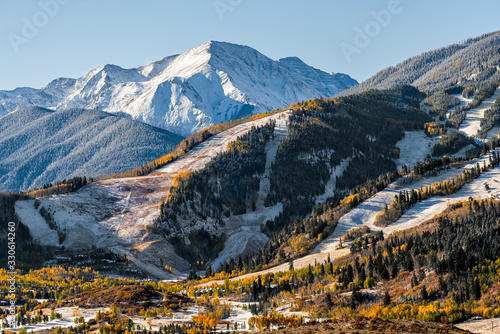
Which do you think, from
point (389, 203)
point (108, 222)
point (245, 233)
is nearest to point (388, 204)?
point (389, 203)

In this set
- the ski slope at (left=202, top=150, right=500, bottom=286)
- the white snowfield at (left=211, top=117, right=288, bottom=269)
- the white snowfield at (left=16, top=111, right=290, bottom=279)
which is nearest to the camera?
the ski slope at (left=202, top=150, right=500, bottom=286)

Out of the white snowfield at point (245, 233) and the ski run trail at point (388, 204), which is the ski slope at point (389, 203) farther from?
the white snowfield at point (245, 233)

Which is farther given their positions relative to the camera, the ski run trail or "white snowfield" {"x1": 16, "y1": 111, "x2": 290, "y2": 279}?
"white snowfield" {"x1": 16, "y1": 111, "x2": 290, "y2": 279}

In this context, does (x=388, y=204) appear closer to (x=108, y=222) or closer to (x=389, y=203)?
(x=389, y=203)

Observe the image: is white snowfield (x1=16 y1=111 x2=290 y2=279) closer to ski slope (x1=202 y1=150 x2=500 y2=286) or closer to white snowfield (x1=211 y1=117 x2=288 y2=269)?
white snowfield (x1=211 y1=117 x2=288 y2=269)

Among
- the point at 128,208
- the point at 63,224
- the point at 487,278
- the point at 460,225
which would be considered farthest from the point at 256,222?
the point at 487,278

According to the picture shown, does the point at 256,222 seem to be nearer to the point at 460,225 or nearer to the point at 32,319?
the point at 460,225

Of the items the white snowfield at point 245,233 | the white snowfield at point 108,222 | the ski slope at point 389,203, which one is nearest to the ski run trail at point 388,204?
the ski slope at point 389,203

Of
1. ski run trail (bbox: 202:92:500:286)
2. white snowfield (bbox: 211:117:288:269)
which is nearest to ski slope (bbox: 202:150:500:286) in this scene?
ski run trail (bbox: 202:92:500:286)

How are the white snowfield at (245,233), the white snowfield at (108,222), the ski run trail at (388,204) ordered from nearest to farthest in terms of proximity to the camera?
1. the ski run trail at (388,204)
2. the white snowfield at (108,222)
3. the white snowfield at (245,233)

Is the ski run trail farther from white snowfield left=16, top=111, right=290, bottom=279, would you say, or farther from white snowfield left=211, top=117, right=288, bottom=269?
white snowfield left=16, top=111, right=290, bottom=279

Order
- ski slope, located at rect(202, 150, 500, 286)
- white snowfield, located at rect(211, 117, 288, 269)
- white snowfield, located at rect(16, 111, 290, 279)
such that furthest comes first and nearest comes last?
white snowfield, located at rect(211, 117, 288, 269), white snowfield, located at rect(16, 111, 290, 279), ski slope, located at rect(202, 150, 500, 286)
